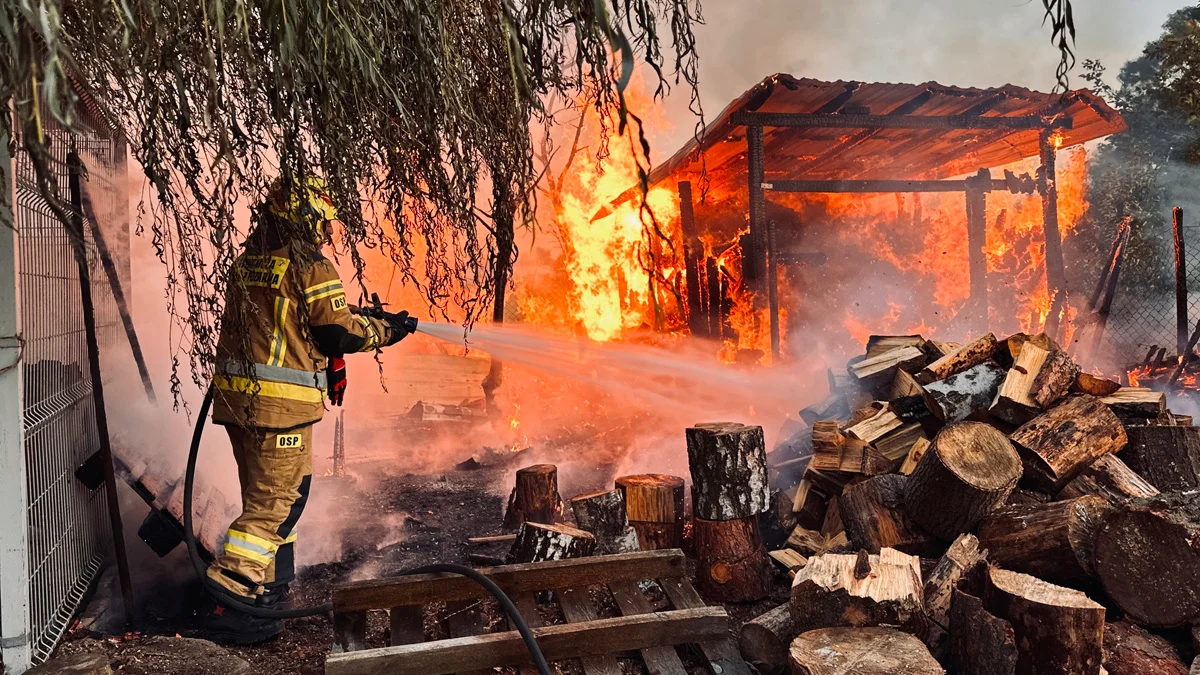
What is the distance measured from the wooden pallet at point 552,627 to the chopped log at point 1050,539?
1.33 metres

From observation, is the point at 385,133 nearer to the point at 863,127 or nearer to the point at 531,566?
the point at 531,566

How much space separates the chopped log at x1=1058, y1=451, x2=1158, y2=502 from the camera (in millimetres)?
3795

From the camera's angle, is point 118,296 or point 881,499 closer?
point 881,499

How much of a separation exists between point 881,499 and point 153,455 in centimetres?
446

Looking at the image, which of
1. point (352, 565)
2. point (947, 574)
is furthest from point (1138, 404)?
point (352, 565)

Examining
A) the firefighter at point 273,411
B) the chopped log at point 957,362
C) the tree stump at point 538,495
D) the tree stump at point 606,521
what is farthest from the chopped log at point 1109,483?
the firefighter at point 273,411

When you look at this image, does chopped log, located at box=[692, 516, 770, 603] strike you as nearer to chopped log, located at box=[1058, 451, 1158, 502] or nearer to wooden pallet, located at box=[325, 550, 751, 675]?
wooden pallet, located at box=[325, 550, 751, 675]

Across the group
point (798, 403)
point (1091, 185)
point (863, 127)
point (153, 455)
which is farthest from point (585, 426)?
point (1091, 185)

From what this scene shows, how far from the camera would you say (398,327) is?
4.16 metres

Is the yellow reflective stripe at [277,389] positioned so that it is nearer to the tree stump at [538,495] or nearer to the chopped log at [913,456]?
the tree stump at [538,495]

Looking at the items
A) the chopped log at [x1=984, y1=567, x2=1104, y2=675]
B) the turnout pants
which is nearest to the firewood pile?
the chopped log at [x1=984, y1=567, x2=1104, y2=675]

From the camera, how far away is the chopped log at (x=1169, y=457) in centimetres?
405

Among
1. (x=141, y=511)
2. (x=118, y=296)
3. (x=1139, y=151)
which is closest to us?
(x=141, y=511)

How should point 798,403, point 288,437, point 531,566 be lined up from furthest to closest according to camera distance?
1. point 798,403
2. point 288,437
3. point 531,566
